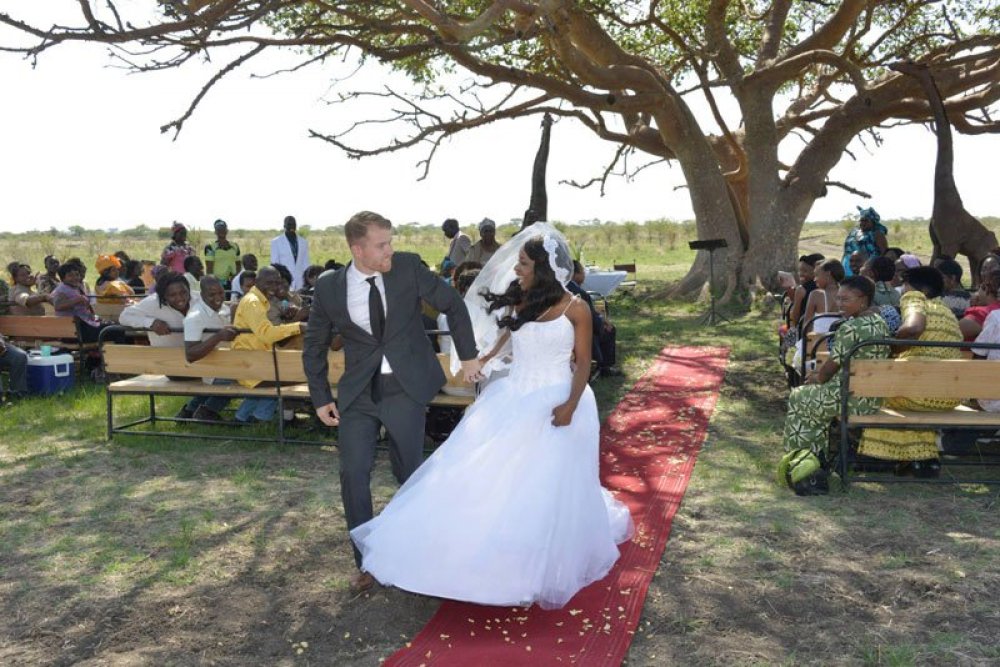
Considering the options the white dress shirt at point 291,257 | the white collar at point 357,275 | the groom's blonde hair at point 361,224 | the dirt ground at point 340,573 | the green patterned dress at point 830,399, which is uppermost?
the groom's blonde hair at point 361,224

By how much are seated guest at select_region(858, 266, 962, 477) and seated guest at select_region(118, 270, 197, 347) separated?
244 inches

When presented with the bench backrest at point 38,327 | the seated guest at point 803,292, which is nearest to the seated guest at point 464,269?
the seated guest at point 803,292

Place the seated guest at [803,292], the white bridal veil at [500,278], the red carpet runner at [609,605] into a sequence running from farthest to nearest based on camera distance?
the seated guest at [803,292] < the white bridal veil at [500,278] < the red carpet runner at [609,605]

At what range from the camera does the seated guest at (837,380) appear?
697 centimetres

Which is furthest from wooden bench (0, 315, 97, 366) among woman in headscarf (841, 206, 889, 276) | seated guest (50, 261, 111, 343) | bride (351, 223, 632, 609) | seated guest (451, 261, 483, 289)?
woman in headscarf (841, 206, 889, 276)

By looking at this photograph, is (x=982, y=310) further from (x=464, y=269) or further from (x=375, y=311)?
(x=375, y=311)

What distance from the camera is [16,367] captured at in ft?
36.4

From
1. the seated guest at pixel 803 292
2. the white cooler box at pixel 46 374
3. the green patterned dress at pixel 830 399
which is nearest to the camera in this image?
the green patterned dress at pixel 830 399

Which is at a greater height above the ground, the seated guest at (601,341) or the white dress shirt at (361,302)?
the white dress shirt at (361,302)

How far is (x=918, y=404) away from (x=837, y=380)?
1.93ft

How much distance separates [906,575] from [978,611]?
0.51m

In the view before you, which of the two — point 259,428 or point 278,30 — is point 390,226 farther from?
point 278,30

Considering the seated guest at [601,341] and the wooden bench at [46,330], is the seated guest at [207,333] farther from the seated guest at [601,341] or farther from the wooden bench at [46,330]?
the seated guest at [601,341]

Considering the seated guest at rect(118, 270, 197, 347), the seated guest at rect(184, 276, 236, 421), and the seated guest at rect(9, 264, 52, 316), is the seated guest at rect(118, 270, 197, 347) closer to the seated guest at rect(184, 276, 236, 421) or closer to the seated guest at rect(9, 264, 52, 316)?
the seated guest at rect(184, 276, 236, 421)
